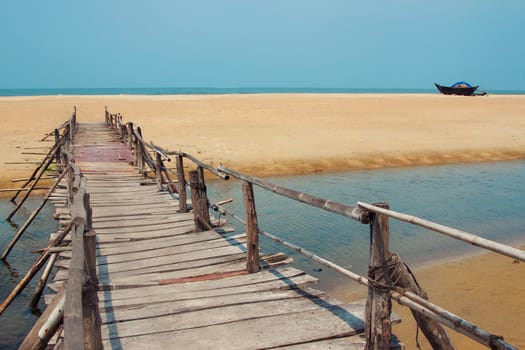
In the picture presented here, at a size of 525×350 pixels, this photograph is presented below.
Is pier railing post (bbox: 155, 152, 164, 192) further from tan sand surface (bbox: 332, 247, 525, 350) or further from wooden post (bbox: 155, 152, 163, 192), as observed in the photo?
tan sand surface (bbox: 332, 247, 525, 350)

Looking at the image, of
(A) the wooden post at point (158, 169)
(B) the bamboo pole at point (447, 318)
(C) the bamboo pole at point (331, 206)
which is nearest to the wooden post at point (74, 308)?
(C) the bamboo pole at point (331, 206)

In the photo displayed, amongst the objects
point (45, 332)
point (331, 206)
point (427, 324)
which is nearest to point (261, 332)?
point (331, 206)

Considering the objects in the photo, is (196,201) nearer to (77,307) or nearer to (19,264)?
(19,264)

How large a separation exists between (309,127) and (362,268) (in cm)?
1963

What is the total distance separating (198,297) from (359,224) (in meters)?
6.99

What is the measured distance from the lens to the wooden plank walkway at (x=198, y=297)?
391cm

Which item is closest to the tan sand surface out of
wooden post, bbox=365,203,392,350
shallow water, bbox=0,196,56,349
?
wooden post, bbox=365,203,392,350

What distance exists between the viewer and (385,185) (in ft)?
50.8

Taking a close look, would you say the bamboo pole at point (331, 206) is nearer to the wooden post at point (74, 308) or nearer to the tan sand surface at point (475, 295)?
the wooden post at point (74, 308)

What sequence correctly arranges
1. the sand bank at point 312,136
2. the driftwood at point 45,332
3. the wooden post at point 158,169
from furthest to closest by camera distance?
1. the sand bank at point 312,136
2. the wooden post at point 158,169
3. the driftwood at point 45,332

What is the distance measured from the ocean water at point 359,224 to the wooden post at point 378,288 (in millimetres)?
3937

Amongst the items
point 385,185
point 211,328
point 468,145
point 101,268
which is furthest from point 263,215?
point 468,145

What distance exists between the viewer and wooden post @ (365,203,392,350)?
346 cm

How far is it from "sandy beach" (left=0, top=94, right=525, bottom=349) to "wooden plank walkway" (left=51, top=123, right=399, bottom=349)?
2181 millimetres
